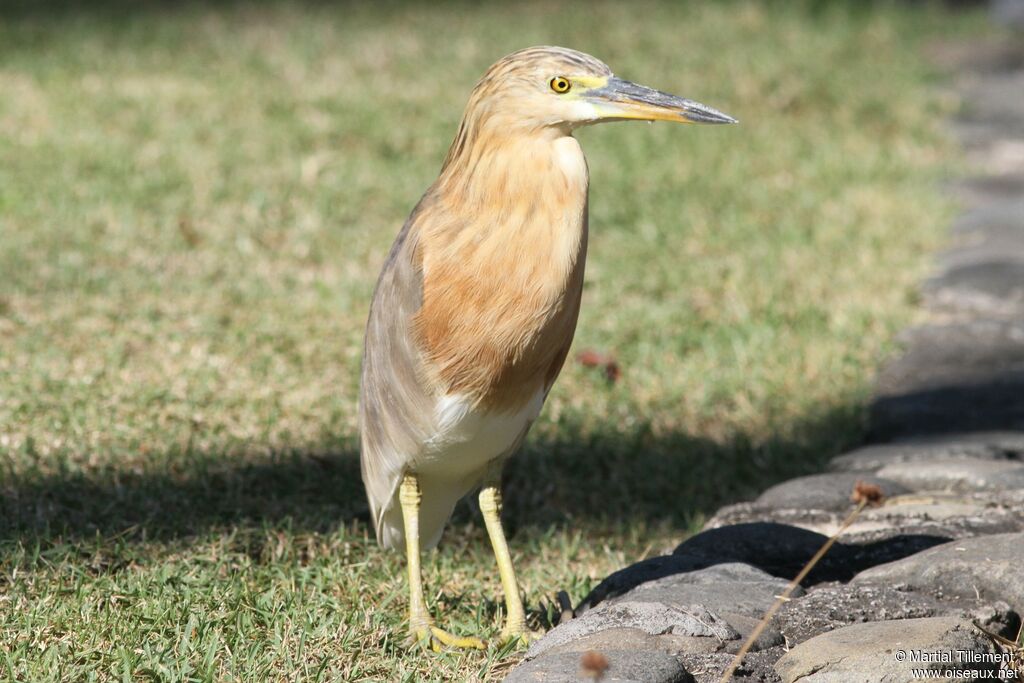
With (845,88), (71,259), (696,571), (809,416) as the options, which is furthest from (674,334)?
(845,88)

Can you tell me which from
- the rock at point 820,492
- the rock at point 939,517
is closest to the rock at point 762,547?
the rock at point 939,517

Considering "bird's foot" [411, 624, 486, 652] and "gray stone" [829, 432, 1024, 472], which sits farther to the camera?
"gray stone" [829, 432, 1024, 472]

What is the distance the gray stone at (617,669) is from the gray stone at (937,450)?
1.58 m

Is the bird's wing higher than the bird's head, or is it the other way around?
the bird's head

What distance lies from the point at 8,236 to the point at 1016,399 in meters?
3.94

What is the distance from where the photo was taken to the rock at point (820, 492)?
146 inches

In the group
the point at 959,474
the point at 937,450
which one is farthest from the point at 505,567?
the point at 937,450

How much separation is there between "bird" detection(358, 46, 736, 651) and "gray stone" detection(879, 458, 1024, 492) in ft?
4.21

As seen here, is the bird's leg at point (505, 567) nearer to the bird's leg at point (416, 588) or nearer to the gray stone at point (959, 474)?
the bird's leg at point (416, 588)

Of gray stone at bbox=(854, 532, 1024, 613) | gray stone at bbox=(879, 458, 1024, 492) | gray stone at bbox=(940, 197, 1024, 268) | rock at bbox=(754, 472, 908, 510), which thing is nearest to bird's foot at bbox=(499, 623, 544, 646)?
gray stone at bbox=(854, 532, 1024, 613)

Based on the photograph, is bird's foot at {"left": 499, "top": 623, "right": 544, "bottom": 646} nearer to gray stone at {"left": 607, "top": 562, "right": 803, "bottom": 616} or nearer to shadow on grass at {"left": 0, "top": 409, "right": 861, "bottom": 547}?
gray stone at {"left": 607, "top": 562, "right": 803, "bottom": 616}

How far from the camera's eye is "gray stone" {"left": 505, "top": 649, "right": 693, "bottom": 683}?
8.38ft

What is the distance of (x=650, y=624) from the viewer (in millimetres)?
2834

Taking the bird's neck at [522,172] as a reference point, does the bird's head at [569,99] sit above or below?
above
